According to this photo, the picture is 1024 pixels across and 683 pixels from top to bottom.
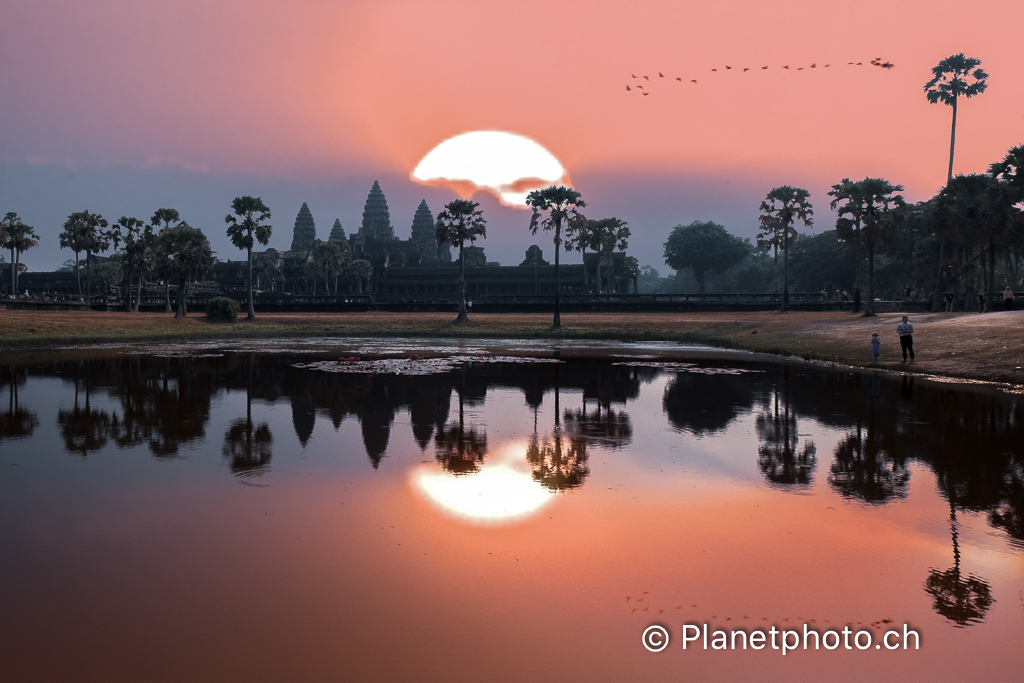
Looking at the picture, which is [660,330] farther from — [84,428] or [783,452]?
[84,428]

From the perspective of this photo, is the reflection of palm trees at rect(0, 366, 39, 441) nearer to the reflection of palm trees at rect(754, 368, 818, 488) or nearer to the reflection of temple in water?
the reflection of temple in water

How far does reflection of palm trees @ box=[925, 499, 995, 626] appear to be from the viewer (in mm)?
5770

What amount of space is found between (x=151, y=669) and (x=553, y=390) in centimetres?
1608

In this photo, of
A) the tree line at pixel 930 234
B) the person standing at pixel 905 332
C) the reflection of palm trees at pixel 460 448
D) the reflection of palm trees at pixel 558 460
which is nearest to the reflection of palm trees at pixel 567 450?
the reflection of palm trees at pixel 558 460

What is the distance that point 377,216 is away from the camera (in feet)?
465

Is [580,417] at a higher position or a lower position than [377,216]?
lower

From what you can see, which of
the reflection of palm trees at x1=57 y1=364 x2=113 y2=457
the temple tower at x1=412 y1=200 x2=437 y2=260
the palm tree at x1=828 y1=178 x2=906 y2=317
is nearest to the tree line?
the palm tree at x1=828 y1=178 x2=906 y2=317

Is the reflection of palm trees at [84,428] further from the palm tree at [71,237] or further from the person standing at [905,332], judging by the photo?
the palm tree at [71,237]

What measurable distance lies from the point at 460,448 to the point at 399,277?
94.7m

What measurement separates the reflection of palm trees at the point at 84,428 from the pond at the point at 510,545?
0.11 metres

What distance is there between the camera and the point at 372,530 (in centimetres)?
787

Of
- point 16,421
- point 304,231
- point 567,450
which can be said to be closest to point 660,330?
point 567,450

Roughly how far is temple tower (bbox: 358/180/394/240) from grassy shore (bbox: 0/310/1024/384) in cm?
7398

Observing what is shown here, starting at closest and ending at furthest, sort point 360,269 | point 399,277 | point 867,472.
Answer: point 867,472, point 360,269, point 399,277
